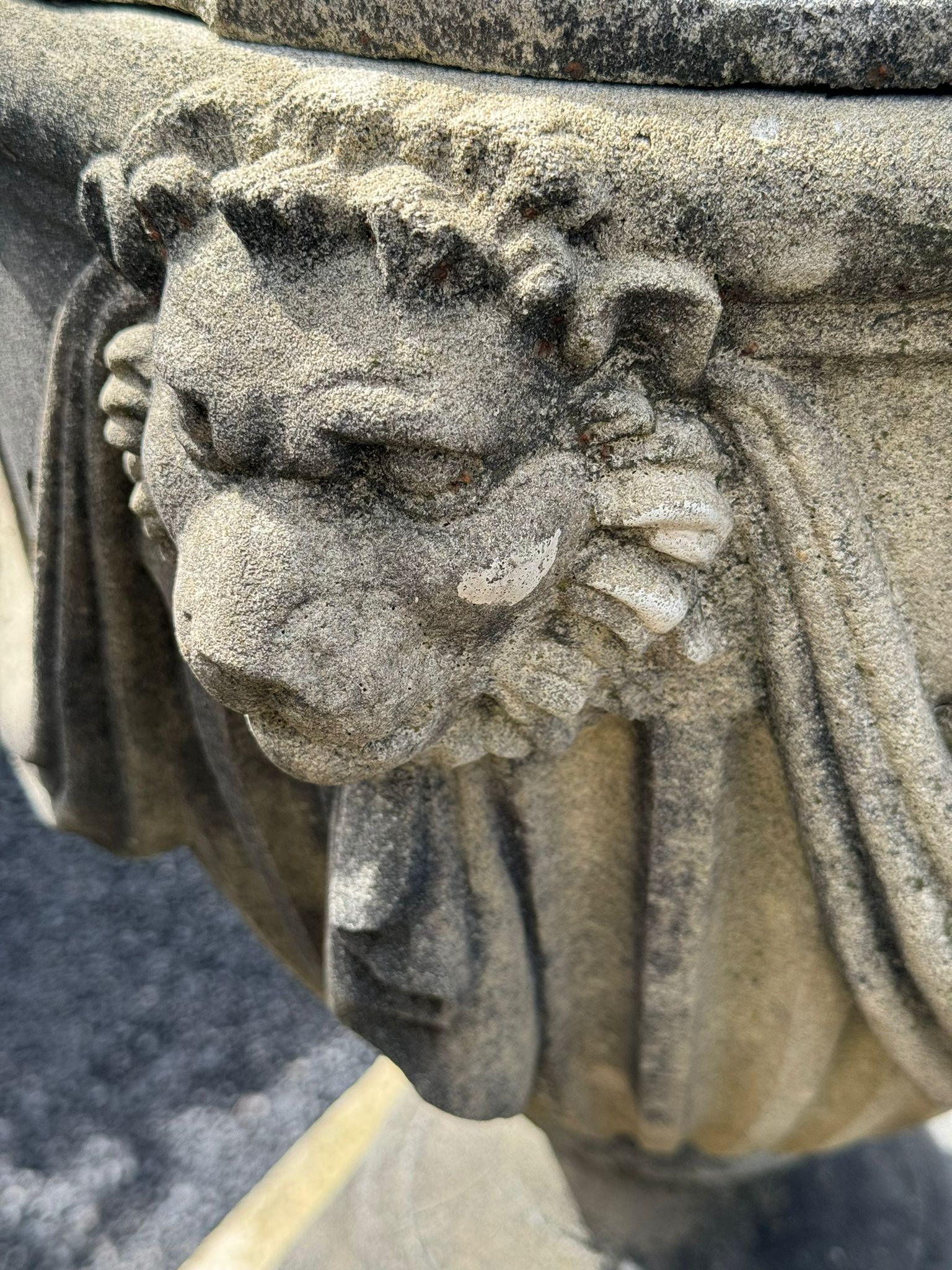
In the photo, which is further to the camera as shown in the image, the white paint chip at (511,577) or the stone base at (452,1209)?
the stone base at (452,1209)

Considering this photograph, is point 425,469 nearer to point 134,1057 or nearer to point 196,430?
point 196,430

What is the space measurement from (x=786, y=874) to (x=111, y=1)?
828mm

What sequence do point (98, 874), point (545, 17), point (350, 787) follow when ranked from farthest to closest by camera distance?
point (98, 874)
point (350, 787)
point (545, 17)

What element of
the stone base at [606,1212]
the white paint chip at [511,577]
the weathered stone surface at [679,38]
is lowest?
the stone base at [606,1212]

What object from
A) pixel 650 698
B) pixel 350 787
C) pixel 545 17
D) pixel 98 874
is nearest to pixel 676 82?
pixel 545 17

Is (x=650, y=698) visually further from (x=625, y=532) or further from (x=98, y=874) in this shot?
(x=98, y=874)

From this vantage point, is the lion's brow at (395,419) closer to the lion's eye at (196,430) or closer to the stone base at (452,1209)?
the lion's eye at (196,430)

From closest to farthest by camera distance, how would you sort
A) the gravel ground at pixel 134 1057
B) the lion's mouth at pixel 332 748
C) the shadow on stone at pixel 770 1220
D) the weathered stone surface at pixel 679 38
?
the weathered stone surface at pixel 679 38, the lion's mouth at pixel 332 748, the shadow on stone at pixel 770 1220, the gravel ground at pixel 134 1057

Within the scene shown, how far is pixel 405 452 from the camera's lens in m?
0.57

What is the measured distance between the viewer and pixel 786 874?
833 millimetres

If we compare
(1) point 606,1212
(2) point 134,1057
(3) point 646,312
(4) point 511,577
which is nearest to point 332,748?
(4) point 511,577

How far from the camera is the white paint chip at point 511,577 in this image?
595mm

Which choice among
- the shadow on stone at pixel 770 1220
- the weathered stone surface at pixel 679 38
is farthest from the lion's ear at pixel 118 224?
the shadow on stone at pixel 770 1220

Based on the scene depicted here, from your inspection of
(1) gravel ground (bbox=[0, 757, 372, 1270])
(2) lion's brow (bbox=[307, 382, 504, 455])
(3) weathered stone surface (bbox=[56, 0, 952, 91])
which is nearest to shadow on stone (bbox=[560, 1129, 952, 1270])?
(1) gravel ground (bbox=[0, 757, 372, 1270])
